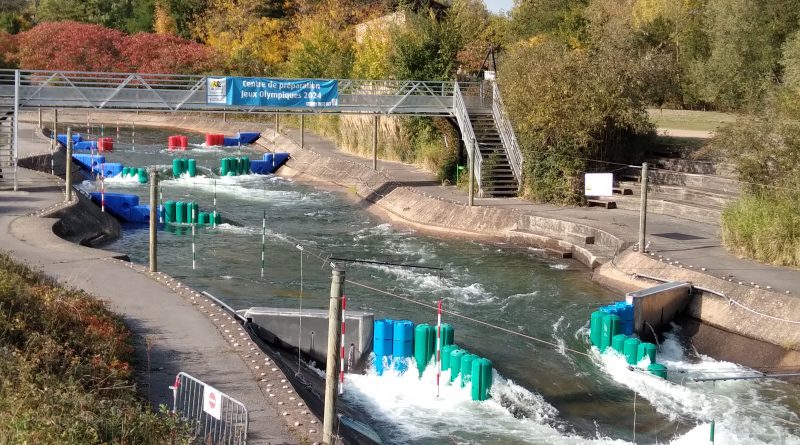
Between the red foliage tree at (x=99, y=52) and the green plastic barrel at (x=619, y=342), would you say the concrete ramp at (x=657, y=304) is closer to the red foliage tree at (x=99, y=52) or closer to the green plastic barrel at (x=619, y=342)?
the green plastic barrel at (x=619, y=342)

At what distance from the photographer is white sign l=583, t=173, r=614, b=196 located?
1352 inches

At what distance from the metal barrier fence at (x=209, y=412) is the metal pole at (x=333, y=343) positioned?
3.52 feet

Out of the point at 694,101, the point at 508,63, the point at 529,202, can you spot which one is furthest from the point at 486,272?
the point at 694,101

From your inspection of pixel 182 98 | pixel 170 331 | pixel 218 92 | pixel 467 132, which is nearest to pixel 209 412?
pixel 170 331

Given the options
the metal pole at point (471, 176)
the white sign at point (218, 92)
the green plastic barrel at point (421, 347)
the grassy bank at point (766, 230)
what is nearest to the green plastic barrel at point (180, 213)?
the white sign at point (218, 92)

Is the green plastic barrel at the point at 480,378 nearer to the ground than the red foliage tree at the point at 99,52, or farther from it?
nearer to the ground

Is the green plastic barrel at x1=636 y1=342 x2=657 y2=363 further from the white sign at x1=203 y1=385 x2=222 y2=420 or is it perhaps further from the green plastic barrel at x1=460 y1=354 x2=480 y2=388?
the white sign at x1=203 y1=385 x2=222 y2=420

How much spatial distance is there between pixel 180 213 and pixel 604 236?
14.5 metres

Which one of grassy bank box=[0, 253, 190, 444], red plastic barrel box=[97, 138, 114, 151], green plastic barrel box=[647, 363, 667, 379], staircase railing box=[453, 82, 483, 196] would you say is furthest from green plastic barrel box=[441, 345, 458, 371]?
red plastic barrel box=[97, 138, 114, 151]

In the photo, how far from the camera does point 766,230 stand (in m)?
26.8

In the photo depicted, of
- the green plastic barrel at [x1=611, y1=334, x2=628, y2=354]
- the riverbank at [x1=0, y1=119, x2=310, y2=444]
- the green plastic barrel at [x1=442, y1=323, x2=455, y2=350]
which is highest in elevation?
the riverbank at [x1=0, y1=119, x2=310, y2=444]

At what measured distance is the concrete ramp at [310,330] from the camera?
2102 cm

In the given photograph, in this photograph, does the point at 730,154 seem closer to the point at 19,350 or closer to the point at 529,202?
the point at 529,202

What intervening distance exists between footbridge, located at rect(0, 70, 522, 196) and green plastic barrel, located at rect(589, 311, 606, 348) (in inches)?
521
